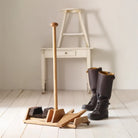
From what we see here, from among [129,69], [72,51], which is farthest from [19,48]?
[129,69]

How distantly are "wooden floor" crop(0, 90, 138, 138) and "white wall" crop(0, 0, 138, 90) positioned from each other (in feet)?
0.71

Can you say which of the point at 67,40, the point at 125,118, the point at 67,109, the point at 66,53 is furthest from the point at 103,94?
the point at 67,40

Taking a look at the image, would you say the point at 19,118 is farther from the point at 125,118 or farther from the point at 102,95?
the point at 125,118

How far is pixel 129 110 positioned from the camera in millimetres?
2699

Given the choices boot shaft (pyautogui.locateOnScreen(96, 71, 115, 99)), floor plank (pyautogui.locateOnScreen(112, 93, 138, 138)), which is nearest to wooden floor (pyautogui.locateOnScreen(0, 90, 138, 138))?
floor plank (pyautogui.locateOnScreen(112, 93, 138, 138))

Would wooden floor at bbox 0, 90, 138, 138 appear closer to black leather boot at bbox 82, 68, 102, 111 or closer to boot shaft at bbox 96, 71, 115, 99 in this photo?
black leather boot at bbox 82, 68, 102, 111

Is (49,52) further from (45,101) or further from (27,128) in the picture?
(27,128)

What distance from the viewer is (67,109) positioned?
2740 millimetres

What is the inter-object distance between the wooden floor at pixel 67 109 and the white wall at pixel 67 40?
22cm

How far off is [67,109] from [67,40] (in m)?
1.17

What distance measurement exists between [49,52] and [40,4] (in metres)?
0.61

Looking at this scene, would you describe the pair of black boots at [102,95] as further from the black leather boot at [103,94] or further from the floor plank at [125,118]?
the floor plank at [125,118]

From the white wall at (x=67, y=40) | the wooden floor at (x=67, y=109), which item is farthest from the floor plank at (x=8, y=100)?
the white wall at (x=67, y=40)

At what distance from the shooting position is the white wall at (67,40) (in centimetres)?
364
